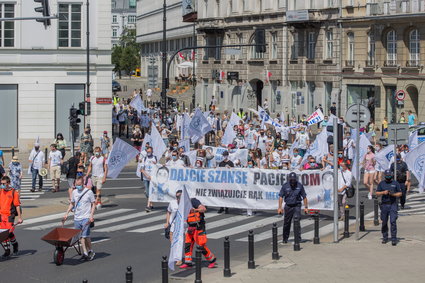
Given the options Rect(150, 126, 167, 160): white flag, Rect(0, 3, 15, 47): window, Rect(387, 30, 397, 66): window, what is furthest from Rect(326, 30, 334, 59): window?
Rect(150, 126, 167, 160): white flag

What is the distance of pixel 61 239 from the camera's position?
2006 centimetres

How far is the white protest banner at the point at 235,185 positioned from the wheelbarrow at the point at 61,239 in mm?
7835

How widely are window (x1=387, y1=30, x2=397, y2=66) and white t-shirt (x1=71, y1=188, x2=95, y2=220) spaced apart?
1650 inches

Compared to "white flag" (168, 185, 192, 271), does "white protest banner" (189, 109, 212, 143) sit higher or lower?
higher

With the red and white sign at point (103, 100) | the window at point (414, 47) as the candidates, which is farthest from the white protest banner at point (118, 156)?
the window at point (414, 47)

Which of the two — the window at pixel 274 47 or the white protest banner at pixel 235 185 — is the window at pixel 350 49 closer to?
the window at pixel 274 47

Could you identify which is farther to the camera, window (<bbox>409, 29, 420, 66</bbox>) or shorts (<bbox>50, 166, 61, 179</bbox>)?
window (<bbox>409, 29, 420, 66</bbox>)

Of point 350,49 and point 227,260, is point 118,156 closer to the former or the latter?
point 227,260

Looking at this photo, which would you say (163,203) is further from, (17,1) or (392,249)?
(17,1)

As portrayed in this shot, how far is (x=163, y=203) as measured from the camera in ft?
102

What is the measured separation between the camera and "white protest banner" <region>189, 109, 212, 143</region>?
4038 cm

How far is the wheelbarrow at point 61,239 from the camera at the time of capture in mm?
20047

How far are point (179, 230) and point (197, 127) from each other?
70.6 feet

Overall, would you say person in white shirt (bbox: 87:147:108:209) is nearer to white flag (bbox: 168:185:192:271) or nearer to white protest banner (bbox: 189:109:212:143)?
white protest banner (bbox: 189:109:212:143)
